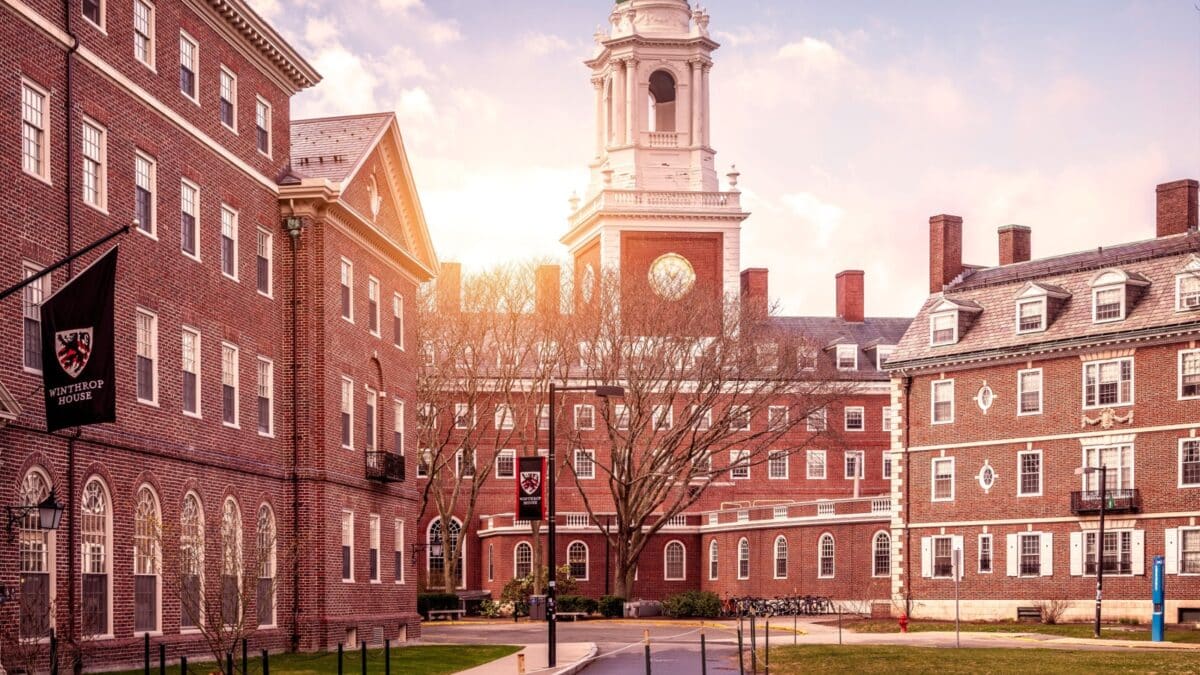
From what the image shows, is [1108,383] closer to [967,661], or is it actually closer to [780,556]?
[780,556]

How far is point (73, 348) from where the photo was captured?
2381cm

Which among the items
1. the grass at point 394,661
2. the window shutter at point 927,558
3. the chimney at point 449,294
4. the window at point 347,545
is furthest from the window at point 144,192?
the window shutter at point 927,558

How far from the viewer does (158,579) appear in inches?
1342

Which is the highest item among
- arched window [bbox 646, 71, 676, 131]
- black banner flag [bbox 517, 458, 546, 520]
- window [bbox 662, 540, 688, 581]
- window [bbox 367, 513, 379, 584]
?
arched window [bbox 646, 71, 676, 131]

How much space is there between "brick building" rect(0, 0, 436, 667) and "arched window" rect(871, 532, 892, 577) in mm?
32897

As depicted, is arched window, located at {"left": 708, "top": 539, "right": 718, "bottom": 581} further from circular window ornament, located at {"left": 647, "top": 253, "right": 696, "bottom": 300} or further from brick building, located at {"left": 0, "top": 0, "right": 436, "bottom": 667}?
brick building, located at {"left": 0, "top": 0, "right": 436, "bottom": 667}

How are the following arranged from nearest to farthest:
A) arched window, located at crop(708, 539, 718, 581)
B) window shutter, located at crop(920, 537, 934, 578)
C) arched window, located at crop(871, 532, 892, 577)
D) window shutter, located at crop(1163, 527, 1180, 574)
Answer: window shutter, located at crop(1163, 527, 1180, 574) → window shutter, located at crop(920, 537, 934, 578) → arched window, located at crop(871, 532, 892, 577) → arched window, located at crop(708, 539, 718, 581)

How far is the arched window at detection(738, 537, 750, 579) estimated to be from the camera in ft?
287

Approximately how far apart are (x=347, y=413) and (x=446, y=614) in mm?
30828

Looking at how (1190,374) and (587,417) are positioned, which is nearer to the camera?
(1190,374)

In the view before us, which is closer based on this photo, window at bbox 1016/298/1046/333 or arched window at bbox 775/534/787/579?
window at bbox 1016/298/1046/333

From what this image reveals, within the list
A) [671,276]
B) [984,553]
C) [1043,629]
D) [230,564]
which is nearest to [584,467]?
[671,276]

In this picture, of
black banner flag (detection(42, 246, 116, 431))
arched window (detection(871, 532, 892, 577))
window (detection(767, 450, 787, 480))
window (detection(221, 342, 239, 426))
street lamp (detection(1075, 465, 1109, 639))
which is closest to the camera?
black banner flag (detection(42, 246, 116, 431))

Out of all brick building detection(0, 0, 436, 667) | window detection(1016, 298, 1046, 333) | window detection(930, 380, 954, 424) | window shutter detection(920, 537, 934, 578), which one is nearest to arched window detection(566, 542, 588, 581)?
window shutter detection(920, 537, 934, 578)
